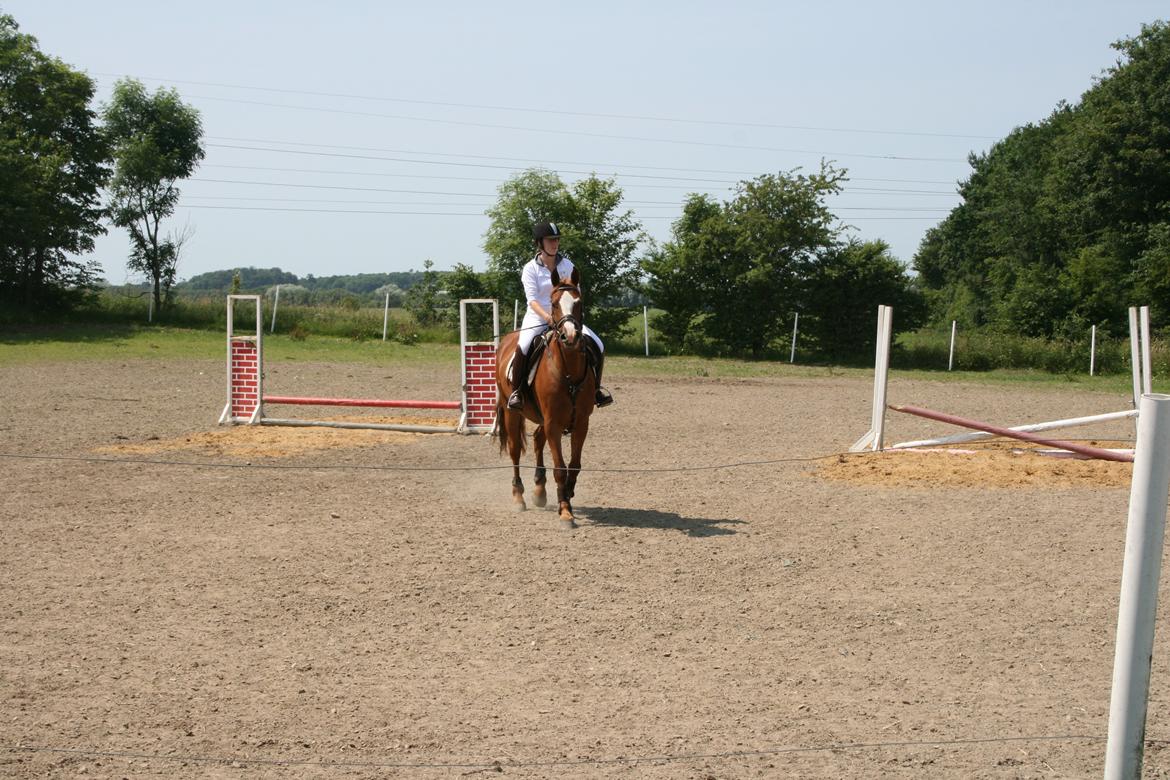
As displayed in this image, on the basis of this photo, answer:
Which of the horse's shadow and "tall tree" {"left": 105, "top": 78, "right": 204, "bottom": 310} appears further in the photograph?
"tall tree" {"left": 105, "top": 78, "right": 204, "bottom": 310}

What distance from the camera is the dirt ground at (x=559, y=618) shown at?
4.57 metres

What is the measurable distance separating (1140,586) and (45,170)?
37816 millimetres

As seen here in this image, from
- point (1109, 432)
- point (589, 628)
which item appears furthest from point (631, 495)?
point (1109, 432)

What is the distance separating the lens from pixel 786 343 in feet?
113

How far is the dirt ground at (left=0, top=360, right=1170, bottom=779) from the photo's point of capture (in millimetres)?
4566

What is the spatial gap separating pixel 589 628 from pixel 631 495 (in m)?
4.32

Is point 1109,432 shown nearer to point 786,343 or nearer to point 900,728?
point 900,728

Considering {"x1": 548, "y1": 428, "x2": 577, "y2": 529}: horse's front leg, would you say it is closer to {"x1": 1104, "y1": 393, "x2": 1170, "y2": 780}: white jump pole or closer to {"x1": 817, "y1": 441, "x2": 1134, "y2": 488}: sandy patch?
{"x1": 817, "y1": 441, "x2": 1134, "y2": 488}: sandy patch

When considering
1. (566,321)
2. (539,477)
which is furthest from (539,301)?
(539,477)

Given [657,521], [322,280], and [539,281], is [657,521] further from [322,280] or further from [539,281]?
[322,280]

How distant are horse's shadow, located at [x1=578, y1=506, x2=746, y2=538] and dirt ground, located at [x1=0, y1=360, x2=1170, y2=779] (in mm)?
48

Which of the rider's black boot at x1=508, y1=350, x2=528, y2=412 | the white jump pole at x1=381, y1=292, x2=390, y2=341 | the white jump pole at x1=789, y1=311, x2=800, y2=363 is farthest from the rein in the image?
the white jump pole at x1=381, y1=292, x2=390, y2=341

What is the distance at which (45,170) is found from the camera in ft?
113

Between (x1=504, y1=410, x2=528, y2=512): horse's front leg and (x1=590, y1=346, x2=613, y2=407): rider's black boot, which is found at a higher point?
(x1=590, y1=346, x2=613, y2=407): rider's black boot
